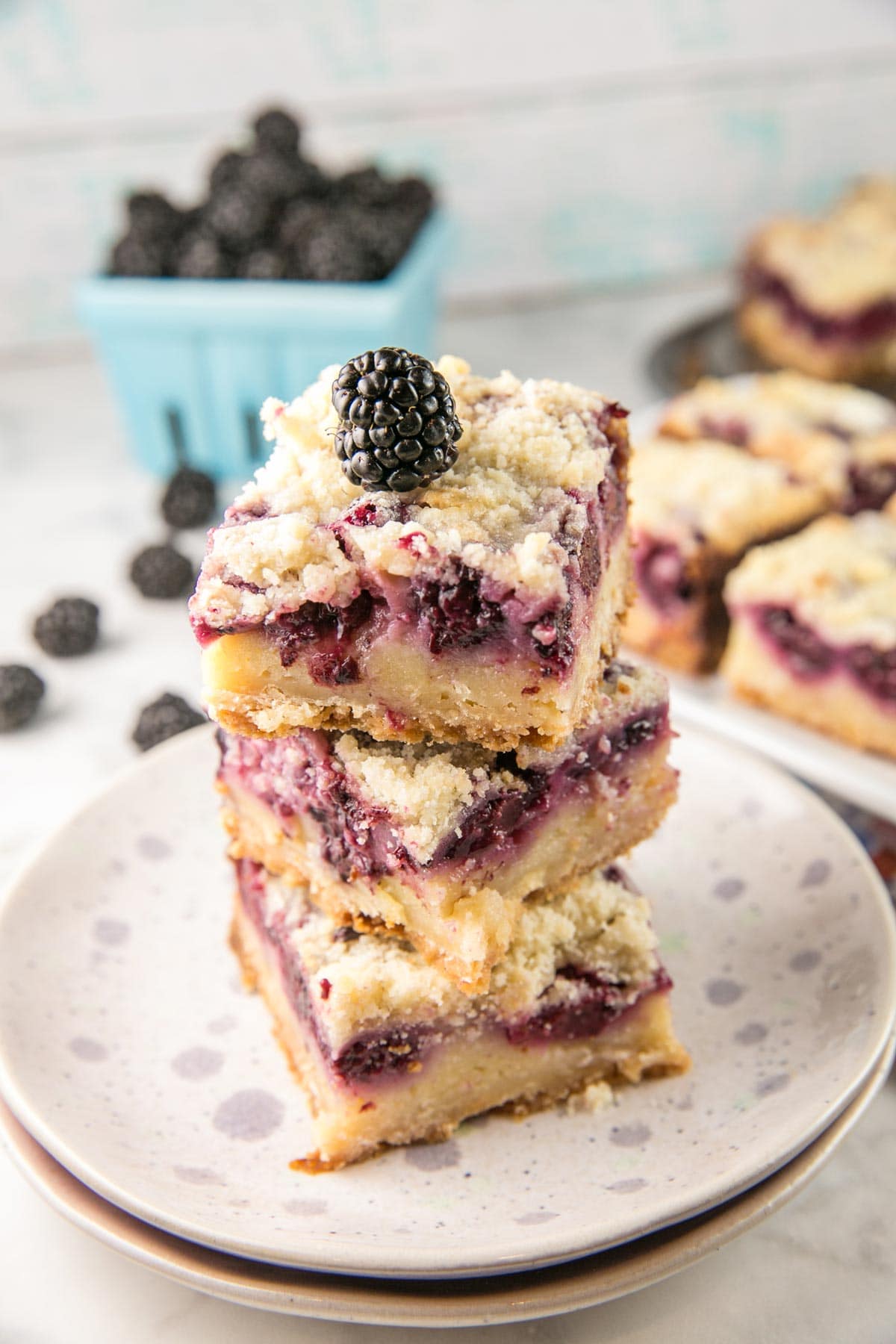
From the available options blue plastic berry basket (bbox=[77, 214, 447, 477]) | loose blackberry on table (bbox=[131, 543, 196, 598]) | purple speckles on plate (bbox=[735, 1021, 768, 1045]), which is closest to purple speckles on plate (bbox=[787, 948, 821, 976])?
purple speckles on plate (bbox=[735, 1021, 768, 1045])

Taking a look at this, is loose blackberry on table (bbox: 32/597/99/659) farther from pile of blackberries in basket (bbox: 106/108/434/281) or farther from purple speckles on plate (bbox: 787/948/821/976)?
purple speckles on plate (bbox: 787/948/821/976)

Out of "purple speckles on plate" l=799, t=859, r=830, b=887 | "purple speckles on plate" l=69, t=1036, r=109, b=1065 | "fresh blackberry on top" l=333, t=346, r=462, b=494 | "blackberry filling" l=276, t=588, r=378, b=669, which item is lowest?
"purple speckles on plate" l=799, t=859, r=830, b=887

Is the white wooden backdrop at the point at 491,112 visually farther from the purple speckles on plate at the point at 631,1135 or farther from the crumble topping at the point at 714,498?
the purple speckles on plate at the point at 631,1135

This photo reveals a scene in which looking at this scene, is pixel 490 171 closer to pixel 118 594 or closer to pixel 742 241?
pixel 742 241

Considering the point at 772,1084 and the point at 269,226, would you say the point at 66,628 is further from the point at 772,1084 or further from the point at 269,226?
the point at 772,1084

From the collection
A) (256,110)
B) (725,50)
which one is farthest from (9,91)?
(725,50)

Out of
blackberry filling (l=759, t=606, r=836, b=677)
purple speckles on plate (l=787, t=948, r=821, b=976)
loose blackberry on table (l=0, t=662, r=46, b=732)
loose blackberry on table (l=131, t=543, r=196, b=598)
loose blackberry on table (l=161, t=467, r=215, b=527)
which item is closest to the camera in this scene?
purple speckles on plate (l=787, t=948, r=821, b=976)
